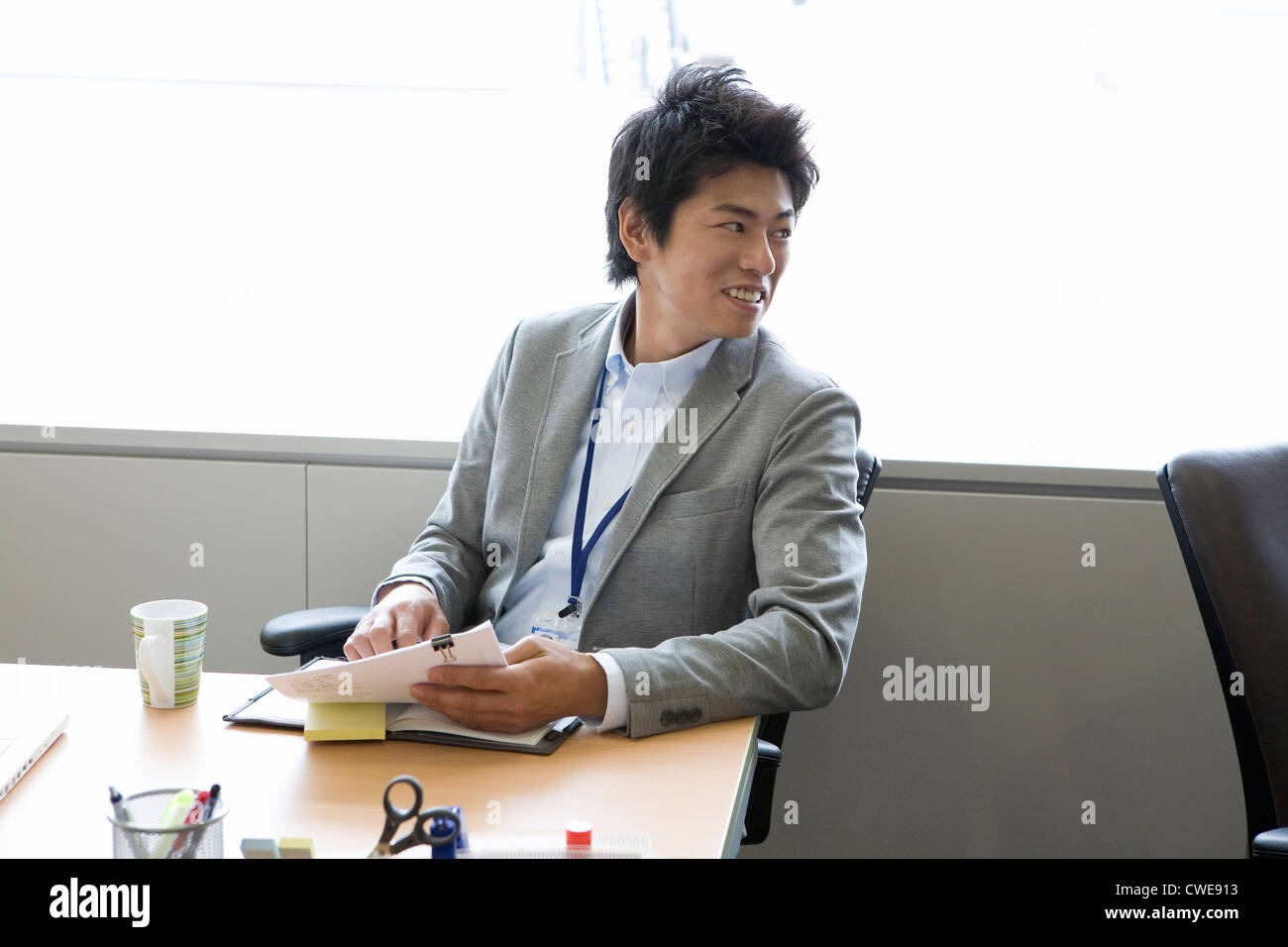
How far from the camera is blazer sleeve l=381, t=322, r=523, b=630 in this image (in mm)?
1948

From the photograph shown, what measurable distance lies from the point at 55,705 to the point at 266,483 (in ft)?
3.75

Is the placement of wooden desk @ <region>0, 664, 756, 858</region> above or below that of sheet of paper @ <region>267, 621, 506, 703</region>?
below

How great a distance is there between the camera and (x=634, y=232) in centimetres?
200

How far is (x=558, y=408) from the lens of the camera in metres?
1.94

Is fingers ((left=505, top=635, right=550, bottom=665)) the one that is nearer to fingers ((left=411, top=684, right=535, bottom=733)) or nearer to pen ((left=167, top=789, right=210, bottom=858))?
fingers ((left=411, top=684, right=535, bottom=733))

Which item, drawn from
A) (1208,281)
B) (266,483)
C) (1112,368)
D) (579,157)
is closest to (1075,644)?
(1112,368)

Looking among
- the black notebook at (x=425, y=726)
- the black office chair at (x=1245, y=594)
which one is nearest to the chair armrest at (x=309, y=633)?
the black notebook at (x=425, y=726)

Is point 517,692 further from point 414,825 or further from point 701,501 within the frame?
point 701,501

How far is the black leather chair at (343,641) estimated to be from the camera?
5.68ft

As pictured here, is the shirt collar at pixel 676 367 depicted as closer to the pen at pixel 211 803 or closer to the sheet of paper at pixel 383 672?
the sheet of paper at pixel 383 672

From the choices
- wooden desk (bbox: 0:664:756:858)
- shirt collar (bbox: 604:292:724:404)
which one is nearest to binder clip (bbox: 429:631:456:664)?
wooden desk (bbox: 0:664:756:858)

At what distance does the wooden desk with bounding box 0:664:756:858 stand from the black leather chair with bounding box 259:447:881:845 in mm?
339

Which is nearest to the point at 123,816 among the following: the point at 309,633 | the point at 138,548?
the point at 309,633
